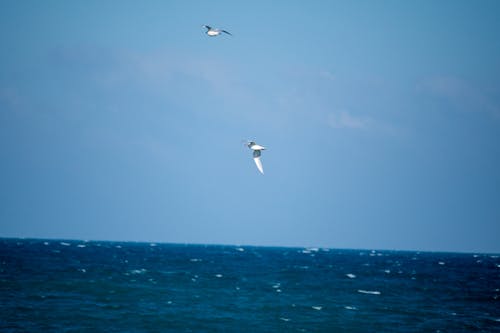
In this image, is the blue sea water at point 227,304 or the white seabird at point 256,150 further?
the blue sea water at point 227,304

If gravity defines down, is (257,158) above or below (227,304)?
above

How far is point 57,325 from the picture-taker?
26.8 meters

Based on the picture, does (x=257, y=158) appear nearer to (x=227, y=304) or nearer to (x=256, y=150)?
(x=256, y=150)

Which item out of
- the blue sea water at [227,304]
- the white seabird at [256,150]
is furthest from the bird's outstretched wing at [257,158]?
the blue sea water at [227,304]

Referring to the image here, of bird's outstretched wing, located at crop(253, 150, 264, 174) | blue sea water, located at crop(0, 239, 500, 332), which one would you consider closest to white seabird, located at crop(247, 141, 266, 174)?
bird's outstretched wing, located at crop(253, 150, 264, 174)

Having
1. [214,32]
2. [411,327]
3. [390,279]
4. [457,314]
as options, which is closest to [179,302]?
[411,327]

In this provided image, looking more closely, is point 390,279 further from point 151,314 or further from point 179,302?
point 151,314

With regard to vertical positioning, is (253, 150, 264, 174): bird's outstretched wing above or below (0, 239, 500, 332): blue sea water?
above

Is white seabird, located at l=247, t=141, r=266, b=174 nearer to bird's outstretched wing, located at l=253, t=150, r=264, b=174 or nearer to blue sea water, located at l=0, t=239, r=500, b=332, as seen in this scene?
bird's outstretched wing, located at l=253, t=150, r=264, b=174

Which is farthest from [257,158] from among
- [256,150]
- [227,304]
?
[227,304]

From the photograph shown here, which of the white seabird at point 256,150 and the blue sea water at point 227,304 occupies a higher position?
the white seabird at point 256,150

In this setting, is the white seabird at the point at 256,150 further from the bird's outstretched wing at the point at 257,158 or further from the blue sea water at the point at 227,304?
the blue sea water at the point at 227,304

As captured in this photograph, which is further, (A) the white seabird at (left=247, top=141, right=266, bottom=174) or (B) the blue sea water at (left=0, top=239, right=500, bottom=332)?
(B) the blue sea water at (left=0, top=239, right=500, bottom=332)

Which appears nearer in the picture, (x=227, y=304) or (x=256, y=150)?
(x=256, y=150)
